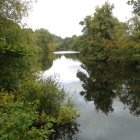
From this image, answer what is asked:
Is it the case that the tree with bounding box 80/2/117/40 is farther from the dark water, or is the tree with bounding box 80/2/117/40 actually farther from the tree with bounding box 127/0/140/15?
the dark water

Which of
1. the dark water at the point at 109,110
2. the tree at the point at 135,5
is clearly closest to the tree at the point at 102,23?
the tree at the point at 135,5

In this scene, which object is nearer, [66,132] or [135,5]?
[66,132]

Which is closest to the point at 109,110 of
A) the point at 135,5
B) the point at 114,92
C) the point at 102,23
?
the point at 114,92

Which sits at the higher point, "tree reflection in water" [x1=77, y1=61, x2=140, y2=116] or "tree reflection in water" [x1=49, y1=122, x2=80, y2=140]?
"tree reflection in water" [x1=49, y1=122, x2=80, y2=140]

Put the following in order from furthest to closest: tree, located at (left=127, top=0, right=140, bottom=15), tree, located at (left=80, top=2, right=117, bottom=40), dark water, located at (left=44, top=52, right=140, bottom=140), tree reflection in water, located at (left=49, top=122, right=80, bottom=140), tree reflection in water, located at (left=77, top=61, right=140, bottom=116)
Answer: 1. tree, located at (left=80, top=2, right=117, bottom=40)
2. tree, located at (left=127, top=0, right=140, bottom=15)
3. tree reflection in water, located at (left=77, top=61, right=140, bottom=116)
4. dark water, located at (left=44, top=52, right=140, bottom=140)
5. tree reflection in water, located at (left=49, top=122, right=80, bottom=140)

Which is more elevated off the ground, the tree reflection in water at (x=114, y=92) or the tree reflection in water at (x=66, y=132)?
the tree reflection in water at (x=66, y=132)

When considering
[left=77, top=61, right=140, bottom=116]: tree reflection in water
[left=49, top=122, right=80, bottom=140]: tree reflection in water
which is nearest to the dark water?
[left=77, top=61, right=140, bottom=116]: tree reflection in water

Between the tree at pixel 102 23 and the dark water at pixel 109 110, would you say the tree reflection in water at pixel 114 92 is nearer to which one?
the dark water at pixel 109 110

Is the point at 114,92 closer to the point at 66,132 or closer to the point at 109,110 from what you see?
the point at 109,110

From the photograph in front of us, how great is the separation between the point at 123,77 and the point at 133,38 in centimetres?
1143

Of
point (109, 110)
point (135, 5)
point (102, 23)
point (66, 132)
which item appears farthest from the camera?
point (102, 23)

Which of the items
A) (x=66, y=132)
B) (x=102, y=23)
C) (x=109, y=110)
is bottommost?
(x=109, y=110)

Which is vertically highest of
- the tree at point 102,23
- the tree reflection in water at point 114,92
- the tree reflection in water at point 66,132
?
the tree at point 102,23

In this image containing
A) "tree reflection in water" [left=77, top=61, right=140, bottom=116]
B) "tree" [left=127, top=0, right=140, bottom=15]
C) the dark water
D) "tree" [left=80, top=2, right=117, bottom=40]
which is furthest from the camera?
"tree" [left=80, top=2, right=117, bottom=40]
